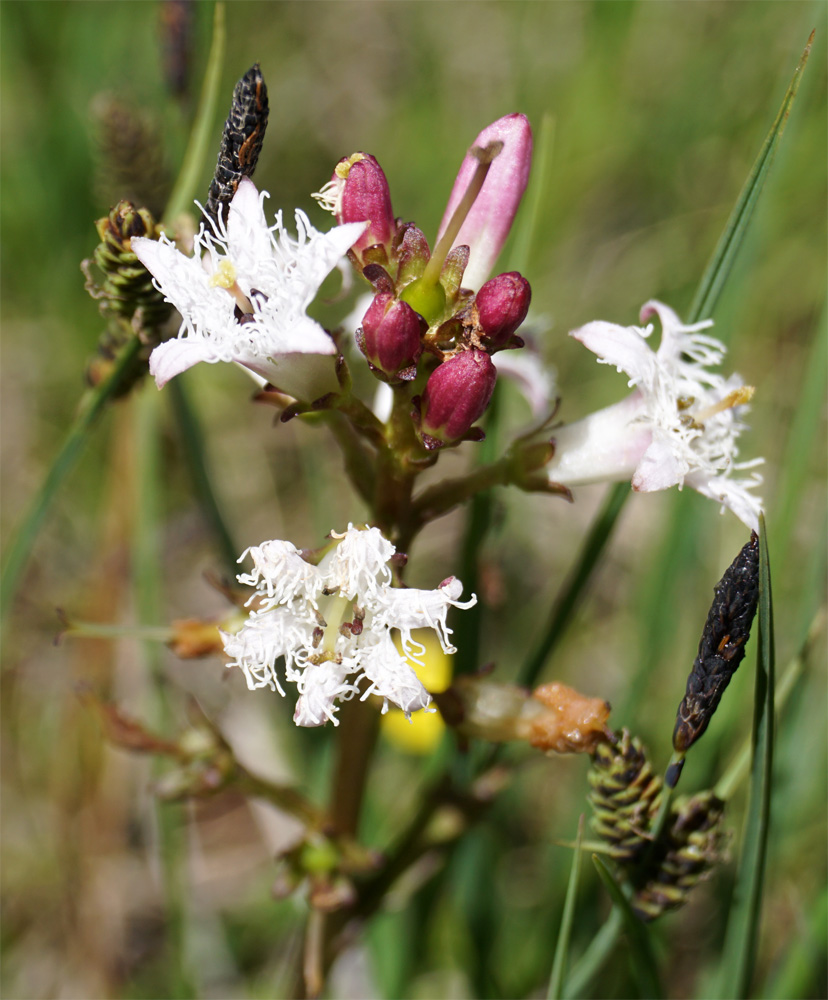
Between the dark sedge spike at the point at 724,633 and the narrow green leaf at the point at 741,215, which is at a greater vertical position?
the narrow green leaf at the point at 741,215

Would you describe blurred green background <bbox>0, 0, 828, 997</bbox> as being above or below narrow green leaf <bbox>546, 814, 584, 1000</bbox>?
above

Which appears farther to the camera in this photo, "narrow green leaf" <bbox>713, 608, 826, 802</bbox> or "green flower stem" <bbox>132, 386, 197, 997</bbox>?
"green flower stem" <bbox>132, 386, 197, 997</bbox>

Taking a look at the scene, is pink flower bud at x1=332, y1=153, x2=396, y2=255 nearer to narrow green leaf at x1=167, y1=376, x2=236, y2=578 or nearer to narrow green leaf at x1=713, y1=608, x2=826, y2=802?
narrow green leaf at x1=167, y1=376, x2=236, y2=578

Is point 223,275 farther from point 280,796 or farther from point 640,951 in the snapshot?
point 640,951

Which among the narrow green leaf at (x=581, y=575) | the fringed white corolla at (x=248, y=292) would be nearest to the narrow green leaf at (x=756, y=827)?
the narrow green leaf at (x=581, y=575)

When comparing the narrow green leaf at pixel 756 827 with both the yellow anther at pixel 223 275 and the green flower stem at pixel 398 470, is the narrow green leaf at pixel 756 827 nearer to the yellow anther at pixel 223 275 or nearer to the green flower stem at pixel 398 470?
the green flower stem at pixel 398 470

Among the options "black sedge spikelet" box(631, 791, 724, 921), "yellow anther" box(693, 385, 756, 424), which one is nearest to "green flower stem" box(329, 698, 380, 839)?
"black sedge spikelet" box(631, 791, 724, 921)

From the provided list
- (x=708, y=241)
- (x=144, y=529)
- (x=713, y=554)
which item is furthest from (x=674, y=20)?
(x=144, y=529)
